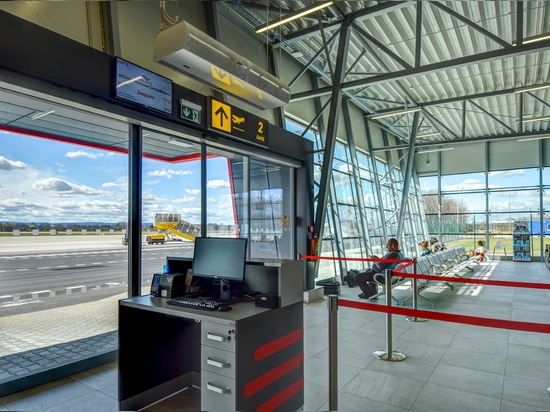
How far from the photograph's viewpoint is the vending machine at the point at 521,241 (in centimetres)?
1306

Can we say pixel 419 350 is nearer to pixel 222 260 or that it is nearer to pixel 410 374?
pixel 410 374

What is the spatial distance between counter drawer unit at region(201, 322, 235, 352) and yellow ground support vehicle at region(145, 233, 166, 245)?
207 centimetres

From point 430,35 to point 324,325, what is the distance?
5.87 meters

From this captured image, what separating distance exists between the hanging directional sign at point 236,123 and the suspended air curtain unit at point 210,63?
514 millimetres

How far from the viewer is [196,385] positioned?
3184mm

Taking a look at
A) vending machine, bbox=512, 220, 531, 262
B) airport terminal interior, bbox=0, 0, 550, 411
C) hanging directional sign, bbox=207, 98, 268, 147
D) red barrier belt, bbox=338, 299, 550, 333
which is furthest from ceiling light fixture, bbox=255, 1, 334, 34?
vending machine, bbox=512, 220, 531, 262

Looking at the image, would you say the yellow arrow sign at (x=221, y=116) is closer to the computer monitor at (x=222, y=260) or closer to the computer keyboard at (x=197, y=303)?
the computer monitor at (x=222, y=260)

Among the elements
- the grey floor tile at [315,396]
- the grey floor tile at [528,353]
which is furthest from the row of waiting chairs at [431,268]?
the grey floor tile at [315,396]

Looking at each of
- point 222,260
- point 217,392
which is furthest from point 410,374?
point 222,260

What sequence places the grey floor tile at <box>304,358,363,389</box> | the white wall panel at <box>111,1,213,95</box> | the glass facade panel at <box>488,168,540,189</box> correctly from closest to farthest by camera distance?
1. the grey floor tile at <box>304,358,363,389</box>
2. the white wall panel at <box>111,1,213,95</box>
3. the glass facade panel at <box>488,168,540,189</box>

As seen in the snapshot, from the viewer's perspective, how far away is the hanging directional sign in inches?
176

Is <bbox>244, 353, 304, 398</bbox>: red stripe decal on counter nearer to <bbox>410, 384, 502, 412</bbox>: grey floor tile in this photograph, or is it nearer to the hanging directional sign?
<bbox>410, 384, 502, 412</bbox>: grey floor tile

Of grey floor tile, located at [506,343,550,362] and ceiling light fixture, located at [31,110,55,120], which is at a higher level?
ceiling light fixture, located at [31,110,55,120]

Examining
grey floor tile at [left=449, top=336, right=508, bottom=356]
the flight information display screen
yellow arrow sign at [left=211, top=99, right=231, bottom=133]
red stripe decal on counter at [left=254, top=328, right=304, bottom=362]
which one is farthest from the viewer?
yellow arrow sign at [left=211, top=99, right=231, bottom=133]
